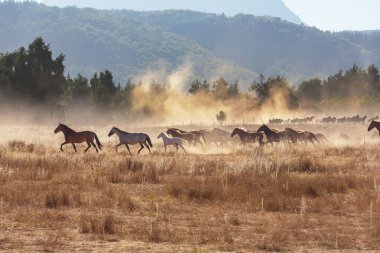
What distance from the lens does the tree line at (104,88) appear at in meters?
79.3

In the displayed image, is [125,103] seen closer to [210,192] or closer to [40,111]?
[40,111]

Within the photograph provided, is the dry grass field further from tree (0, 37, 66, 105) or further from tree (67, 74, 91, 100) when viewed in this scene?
tree (67, 74, 91, 100)

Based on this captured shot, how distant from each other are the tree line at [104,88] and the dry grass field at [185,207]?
2153 inches

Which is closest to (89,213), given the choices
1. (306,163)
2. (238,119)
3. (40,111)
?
(306,163)

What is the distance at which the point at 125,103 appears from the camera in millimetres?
117312

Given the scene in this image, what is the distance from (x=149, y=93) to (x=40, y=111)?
56.6 m

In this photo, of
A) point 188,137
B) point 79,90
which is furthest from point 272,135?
point 79,90

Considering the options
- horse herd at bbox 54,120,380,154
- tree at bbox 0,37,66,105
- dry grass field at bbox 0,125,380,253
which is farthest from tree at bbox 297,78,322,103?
dry grass field at bbox 0,125,380,253

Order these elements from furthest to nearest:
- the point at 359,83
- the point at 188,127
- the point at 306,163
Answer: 1. the point at 359,83
2. the point at 188,127
3. the point at 306,163

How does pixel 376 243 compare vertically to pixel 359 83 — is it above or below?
below

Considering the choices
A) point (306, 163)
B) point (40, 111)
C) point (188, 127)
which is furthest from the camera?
point (40, 111)

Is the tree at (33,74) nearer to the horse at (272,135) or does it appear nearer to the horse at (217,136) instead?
the horse at (217,136)

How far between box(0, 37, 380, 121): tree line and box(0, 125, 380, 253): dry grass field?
2153 inches

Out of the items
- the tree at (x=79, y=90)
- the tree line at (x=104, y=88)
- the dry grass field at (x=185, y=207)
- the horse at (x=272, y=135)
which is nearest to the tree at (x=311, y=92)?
the tree line at (x=104, y=88)
